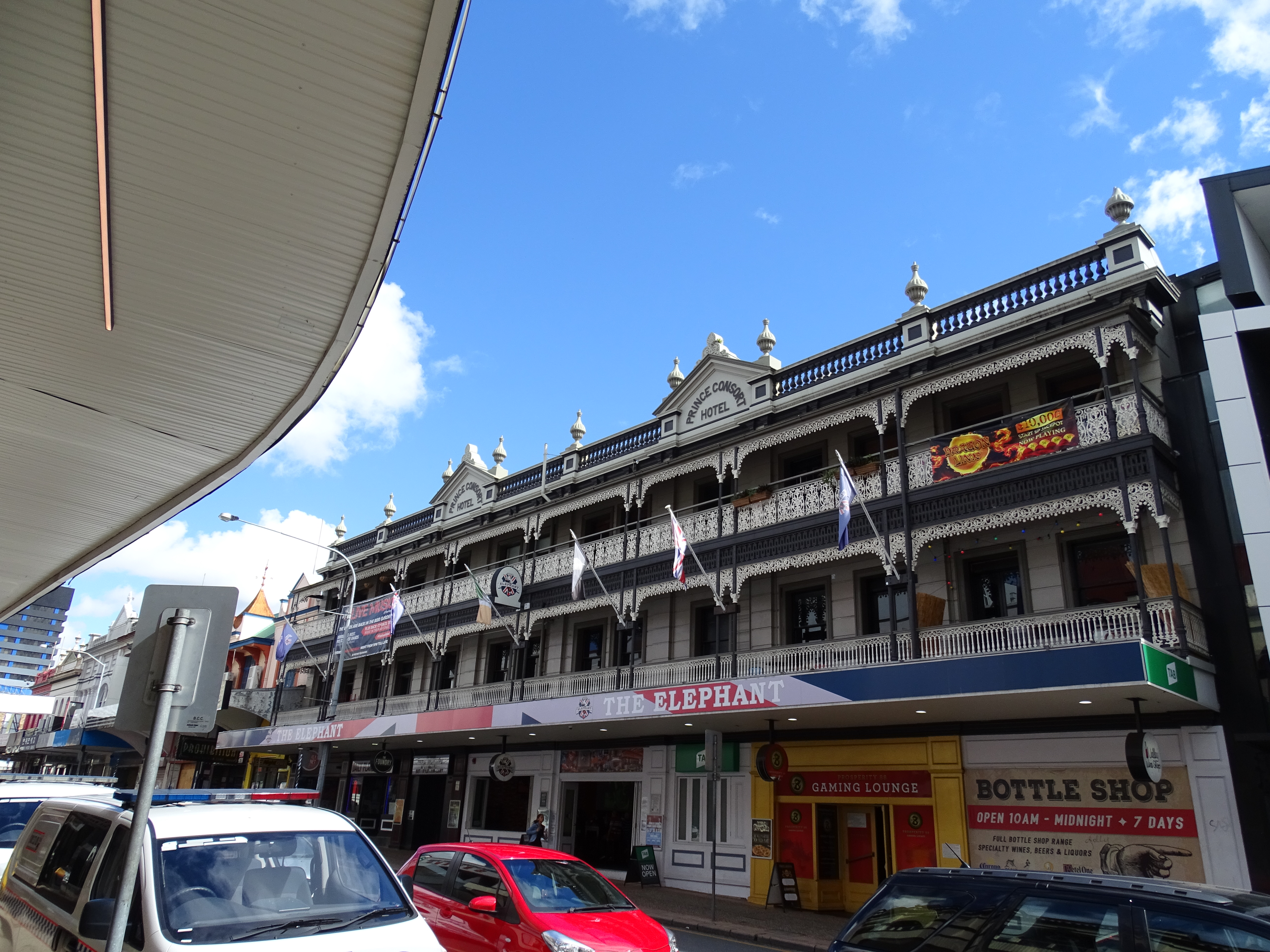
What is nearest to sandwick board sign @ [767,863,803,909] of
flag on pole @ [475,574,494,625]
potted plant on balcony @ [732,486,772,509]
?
potted plant on balcony @ [732,486,772,509]

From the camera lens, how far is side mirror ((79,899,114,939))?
14.3 feet

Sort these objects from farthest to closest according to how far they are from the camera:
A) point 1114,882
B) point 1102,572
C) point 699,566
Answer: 1. point 699,566
2. point 1102,572
3. point 1114,882

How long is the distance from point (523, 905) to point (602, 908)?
85cm

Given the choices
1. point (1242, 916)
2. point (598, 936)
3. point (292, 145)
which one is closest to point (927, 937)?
point (1242, 916)

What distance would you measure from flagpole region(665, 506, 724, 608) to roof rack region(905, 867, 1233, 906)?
14.2 m

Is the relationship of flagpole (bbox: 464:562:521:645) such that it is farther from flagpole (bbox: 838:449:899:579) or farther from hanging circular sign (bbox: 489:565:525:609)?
flagpole (bbox: 838:449:899:579)

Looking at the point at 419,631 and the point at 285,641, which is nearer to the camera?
the point at 419,631

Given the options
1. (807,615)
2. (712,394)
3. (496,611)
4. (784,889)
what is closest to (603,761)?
(496,611)

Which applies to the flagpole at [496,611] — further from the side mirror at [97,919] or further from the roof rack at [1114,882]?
the roof rack at [1114,882]

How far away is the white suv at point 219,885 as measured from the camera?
4688mm

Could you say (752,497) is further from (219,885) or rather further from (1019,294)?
(219,885)

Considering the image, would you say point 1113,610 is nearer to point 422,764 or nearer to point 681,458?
point 681,458

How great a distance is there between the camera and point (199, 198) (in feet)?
19.8

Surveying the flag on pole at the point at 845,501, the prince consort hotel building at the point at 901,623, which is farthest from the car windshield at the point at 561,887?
the flag on pole at the point at 845,501
